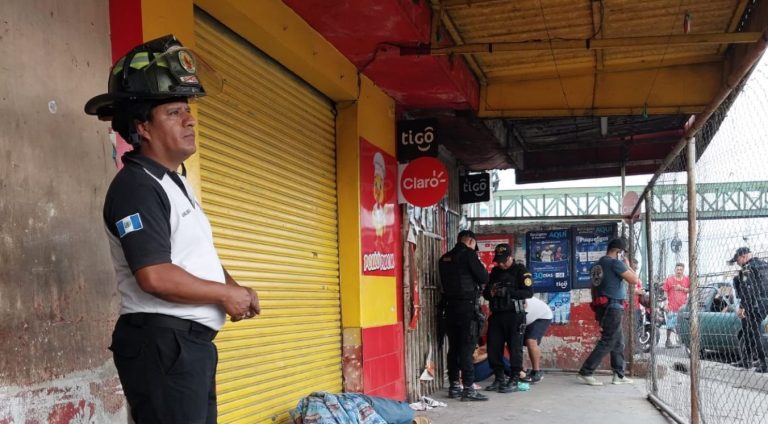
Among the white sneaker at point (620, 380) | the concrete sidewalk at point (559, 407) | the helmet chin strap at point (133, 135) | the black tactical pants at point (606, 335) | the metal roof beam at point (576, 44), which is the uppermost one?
the metal roof beam at point (576, 44)

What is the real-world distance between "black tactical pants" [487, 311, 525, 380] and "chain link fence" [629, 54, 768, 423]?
1.49 metres

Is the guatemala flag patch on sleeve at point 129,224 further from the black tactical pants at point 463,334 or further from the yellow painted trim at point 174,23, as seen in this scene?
the black tactical pants at point 463,334

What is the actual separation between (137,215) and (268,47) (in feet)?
9.81

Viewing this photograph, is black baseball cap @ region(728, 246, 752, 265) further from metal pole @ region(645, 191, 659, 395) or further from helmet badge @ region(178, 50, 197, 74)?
helmet badge @ region(178, 50, 197, 74)

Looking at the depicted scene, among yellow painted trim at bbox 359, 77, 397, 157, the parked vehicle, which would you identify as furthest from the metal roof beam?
the parked vehicle

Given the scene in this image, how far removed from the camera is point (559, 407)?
6.75 meters

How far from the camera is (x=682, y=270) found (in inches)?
240

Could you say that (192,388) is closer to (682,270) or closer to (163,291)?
(163,291)

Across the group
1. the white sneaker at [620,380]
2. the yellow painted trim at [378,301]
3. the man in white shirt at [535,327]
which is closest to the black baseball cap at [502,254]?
the man in white shirt at [535,327]

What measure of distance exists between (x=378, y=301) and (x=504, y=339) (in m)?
2.52

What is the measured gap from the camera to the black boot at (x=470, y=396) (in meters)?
7.22

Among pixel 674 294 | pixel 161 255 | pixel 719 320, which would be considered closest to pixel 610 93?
pixel 674 294

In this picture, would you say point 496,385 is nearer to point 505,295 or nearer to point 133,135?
point 505,295

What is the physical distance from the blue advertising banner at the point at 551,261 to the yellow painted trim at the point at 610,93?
9.62 ft
